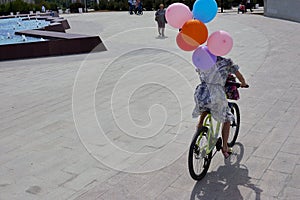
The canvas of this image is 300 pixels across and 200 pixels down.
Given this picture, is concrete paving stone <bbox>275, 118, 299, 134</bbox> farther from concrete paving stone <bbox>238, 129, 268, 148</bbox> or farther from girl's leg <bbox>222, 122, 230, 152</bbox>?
girl's leg <bbox>222, 122, 230, 152</bbox>

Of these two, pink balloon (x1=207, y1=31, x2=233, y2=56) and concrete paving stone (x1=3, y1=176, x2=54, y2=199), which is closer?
pink balloon (x1=207, y1=31, x2=233, y2=56)

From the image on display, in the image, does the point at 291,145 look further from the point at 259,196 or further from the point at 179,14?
the point at 179,14

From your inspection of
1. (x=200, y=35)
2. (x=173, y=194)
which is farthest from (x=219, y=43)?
(x=173, y=194)

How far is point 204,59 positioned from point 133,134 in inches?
86.5

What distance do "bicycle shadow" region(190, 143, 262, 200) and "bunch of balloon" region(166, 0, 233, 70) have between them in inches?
51.6

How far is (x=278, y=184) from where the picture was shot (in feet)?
12.6

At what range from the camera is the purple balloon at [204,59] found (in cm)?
369

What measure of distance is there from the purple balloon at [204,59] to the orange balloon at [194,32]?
108mm

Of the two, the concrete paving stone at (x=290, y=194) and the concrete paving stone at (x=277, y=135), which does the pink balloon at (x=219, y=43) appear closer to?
the concrete paving stone at (x=290, y=194)

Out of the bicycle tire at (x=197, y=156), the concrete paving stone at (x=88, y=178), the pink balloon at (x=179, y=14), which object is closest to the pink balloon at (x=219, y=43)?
the pink balloon at (x=179, y=14)

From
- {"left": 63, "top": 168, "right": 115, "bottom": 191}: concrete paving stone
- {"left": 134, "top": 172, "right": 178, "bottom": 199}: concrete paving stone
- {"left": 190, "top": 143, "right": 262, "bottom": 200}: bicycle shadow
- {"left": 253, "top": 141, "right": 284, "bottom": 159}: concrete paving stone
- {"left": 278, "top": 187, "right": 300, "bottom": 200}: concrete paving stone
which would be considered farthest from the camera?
{"left": 253, "top": 141, "right": 284, "bottom": 159}: concrete paving stone

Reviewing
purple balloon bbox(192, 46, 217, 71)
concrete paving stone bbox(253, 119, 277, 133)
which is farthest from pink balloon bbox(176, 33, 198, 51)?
concrete paving stone bbox(253, 119, 277, 133)

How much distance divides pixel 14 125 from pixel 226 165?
12.5ft

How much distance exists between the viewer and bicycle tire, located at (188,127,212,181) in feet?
12.2
